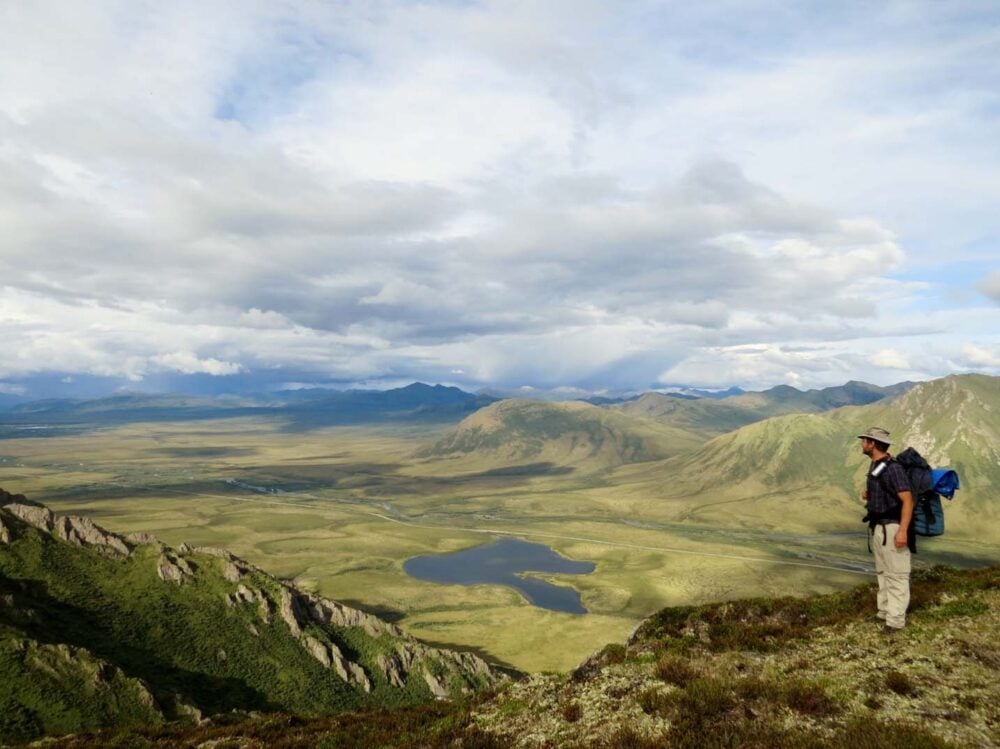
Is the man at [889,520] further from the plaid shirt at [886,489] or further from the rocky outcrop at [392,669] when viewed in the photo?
the rocky outcrop at [392,669]

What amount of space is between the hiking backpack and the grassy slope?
3.88m

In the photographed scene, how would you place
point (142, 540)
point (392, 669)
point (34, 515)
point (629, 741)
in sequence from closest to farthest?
point (629, 741)
point (34, 515)
point (392, 669)
point (142, 540)

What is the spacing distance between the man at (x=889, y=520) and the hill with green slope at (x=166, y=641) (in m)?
68.0

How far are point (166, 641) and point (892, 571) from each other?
8953cm

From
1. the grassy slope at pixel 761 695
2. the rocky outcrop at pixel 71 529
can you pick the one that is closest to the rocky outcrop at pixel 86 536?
the rocky outcrop at pixel 71 529

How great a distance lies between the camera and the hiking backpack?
18391 millimetres

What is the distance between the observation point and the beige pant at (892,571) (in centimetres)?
1927

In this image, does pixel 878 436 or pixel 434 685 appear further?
pixel 434 685

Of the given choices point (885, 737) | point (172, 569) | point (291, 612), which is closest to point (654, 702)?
point (885, 737)

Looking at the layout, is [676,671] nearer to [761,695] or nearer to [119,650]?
[761,695]

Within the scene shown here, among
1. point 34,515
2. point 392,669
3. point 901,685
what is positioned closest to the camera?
point 901,685

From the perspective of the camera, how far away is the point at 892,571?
19.9 m

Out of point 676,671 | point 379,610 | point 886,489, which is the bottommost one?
point 379,610

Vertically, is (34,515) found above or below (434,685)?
above
